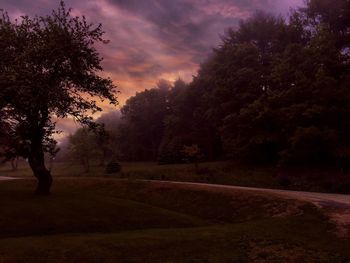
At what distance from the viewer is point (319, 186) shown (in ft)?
103

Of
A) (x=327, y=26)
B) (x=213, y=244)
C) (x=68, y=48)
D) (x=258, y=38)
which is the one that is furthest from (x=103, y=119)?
(x=213, y=244)

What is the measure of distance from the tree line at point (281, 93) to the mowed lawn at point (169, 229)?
15.4 meters

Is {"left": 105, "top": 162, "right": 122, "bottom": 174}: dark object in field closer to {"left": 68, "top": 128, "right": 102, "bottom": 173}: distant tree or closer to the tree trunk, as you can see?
{"left": 68, "top": 128, "right": 102, "bottom": 173}: distant tree

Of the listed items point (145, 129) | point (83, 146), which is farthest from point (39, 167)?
point (145, 129)

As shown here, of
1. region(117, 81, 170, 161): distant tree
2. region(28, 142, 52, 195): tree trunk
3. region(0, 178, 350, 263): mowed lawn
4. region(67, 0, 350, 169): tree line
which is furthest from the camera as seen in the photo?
region(117, 81, 170, 161): distant tree

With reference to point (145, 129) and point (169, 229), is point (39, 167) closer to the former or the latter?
point (169, 229)

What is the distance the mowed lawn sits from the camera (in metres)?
15.4

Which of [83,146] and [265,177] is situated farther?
[83,146]

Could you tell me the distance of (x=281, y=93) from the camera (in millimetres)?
41062

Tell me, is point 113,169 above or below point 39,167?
below

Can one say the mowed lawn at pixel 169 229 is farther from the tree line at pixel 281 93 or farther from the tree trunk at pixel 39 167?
the tree line at pixel 281 93

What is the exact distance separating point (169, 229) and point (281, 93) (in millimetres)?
25428

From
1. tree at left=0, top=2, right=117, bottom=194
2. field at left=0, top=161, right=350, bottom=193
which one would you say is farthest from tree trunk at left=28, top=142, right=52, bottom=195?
field at left=0, top=161, right=350, bottom=193

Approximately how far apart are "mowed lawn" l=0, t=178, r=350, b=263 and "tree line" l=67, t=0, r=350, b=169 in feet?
50.5
